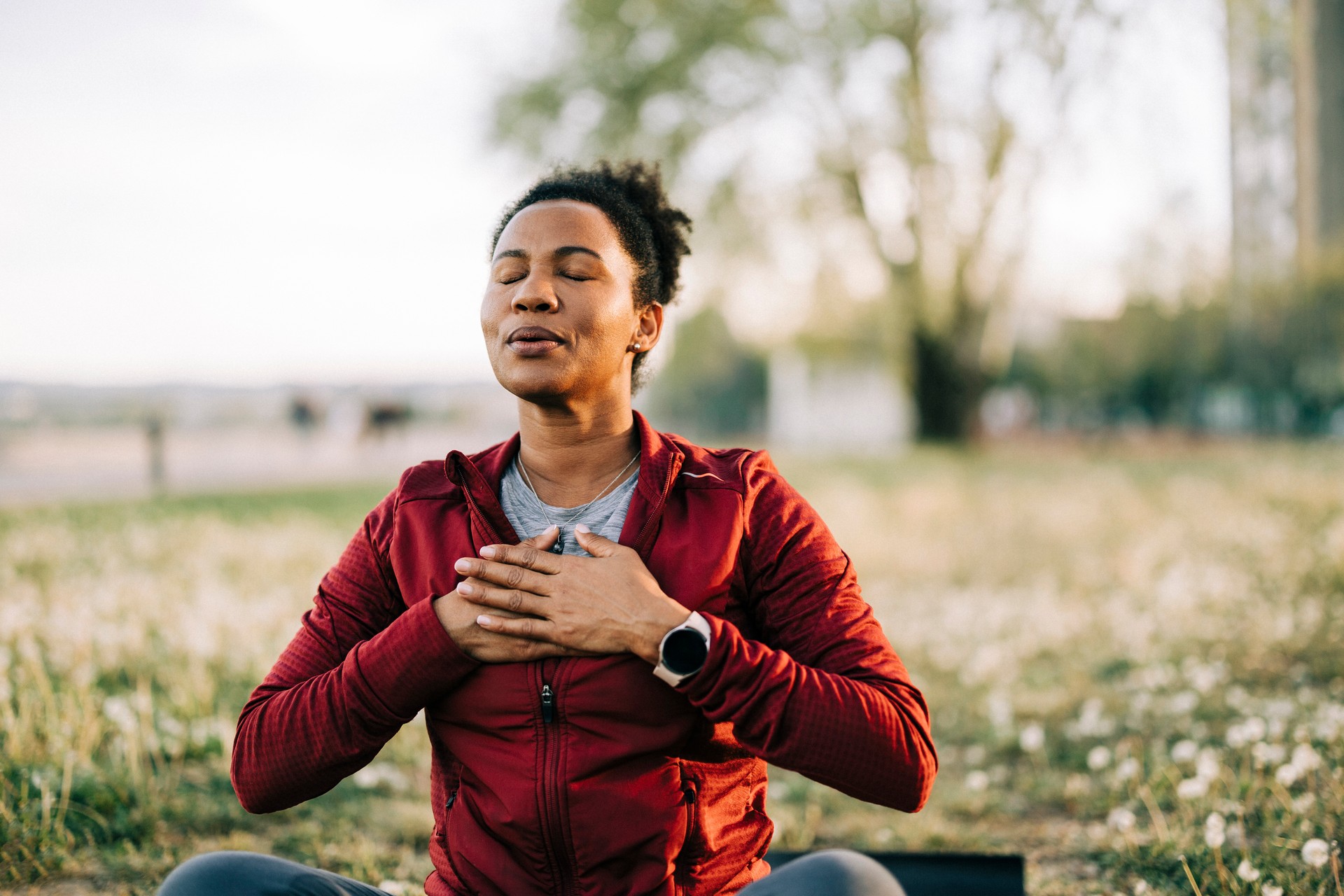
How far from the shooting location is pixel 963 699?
219 inches

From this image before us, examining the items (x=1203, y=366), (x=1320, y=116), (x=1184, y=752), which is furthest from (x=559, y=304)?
(x=1203, y=366)

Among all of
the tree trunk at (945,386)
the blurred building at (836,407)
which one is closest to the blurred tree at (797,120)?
the tree trunk at (945,386)

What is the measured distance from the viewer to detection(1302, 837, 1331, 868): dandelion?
2.80m

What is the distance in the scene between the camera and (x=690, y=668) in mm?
1893

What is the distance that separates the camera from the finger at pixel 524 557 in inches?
78.5

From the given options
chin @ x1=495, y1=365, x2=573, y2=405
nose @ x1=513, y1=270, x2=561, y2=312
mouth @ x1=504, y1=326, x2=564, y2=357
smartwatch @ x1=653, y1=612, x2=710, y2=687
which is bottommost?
smartwatch @ x1=653, y1=612, x2=710, y2=687

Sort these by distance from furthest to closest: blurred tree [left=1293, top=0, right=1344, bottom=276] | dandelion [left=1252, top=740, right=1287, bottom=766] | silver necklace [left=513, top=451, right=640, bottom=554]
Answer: blurred tree [left=1293, top=0, right=1344, bottom=276] → dandelion [left=1252, top=740, right=1287, bottom=766] → silver necklace [left=513, top=451, right=640, bottom=554]

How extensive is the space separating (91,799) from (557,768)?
251 centimetres

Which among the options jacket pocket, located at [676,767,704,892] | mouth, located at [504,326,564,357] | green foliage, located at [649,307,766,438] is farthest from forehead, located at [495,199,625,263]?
green foliage, located at [649,307,766,438]

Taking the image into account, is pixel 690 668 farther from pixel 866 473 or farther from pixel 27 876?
pixel 866 473

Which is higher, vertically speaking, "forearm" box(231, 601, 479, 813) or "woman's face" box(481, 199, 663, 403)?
"woman's face" box(481, 199, 663, 403)

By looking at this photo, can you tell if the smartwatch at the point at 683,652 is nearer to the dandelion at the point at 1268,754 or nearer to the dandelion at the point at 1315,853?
the dandelion at the point at 1315,853

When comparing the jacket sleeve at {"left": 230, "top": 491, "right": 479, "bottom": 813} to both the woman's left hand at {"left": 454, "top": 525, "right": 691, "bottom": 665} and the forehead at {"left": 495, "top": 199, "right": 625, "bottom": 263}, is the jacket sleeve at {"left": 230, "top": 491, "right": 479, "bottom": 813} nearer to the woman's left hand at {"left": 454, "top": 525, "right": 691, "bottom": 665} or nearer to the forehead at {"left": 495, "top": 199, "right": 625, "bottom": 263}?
the woman's left hand at {"left": 454, "top": 525, "right": 691, "bottom": 665}

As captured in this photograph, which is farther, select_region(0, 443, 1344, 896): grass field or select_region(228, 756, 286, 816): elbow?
select_region(0, 443, 1344, 896): grass field
